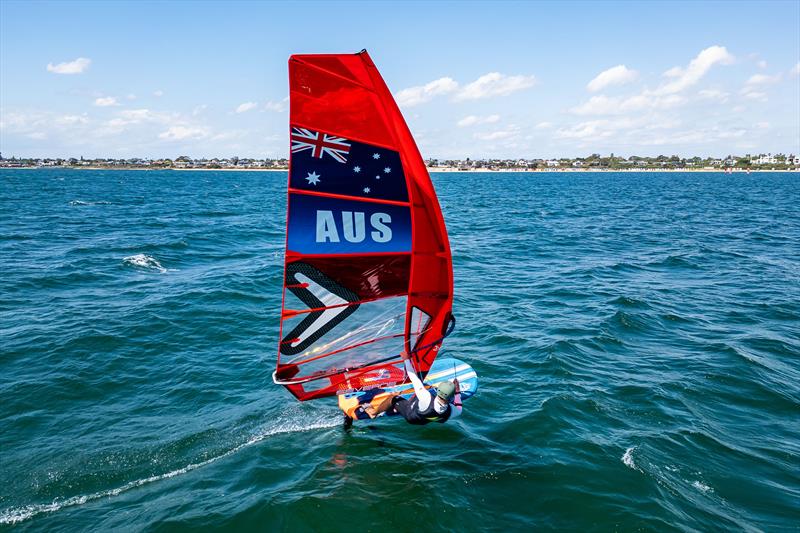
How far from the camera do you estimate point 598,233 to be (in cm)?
3525

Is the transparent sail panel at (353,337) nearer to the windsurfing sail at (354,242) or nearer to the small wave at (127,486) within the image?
the windsurfing sail at (354,242)

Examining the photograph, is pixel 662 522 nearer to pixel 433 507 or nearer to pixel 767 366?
pixel 433 507

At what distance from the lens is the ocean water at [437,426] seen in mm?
7922

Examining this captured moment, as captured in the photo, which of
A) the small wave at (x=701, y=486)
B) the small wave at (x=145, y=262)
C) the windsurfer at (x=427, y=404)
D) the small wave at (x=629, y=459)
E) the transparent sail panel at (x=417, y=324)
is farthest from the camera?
the small wave at (x=145, y=262)

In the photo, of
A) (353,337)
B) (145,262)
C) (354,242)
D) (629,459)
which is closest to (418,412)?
(353,337)

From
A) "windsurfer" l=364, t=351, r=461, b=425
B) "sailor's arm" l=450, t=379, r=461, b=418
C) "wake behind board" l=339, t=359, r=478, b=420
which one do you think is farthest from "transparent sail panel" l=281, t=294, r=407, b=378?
"sailor's arm" l=450, t=379, r=461, b=418

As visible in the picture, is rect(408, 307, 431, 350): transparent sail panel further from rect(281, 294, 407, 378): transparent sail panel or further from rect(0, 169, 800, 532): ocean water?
rect(0, 169, 800, 532): ocean water

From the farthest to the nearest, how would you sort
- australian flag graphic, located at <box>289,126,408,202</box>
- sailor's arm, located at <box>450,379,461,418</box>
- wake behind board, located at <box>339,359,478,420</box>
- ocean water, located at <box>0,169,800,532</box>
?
1. wake behind board, located at <box>339,359,478,420</box>
2. sailor's arm, located at <box>450,379,461,418</box>
3. ocean water, located at <box>0,169,800,532</box>
4. australian flag graphic, located at <box>289,126,408,202</box>

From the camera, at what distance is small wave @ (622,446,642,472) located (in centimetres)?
886

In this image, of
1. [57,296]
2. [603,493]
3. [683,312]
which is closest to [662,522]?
[603,493]

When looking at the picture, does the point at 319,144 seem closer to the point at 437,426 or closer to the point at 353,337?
the point at 353,337

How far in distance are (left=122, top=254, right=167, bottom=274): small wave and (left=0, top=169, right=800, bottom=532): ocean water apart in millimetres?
734

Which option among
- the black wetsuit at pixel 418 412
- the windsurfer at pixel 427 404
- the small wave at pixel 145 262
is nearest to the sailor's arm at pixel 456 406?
the windsurfer at pixel 427 404

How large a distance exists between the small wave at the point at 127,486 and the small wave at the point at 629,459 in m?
5.54
